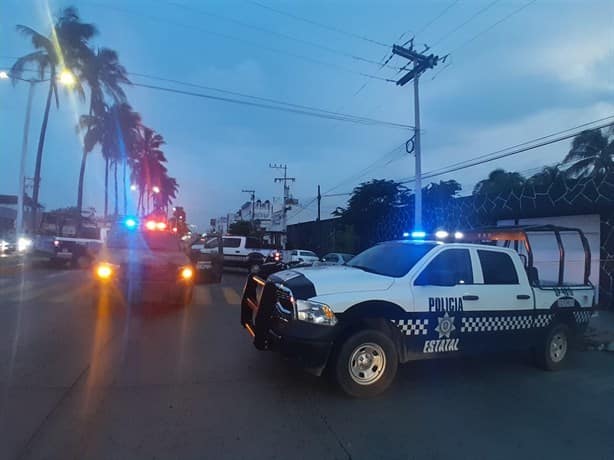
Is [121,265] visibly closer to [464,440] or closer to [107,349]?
[107,349]

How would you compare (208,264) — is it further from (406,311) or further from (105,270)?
(406,311)

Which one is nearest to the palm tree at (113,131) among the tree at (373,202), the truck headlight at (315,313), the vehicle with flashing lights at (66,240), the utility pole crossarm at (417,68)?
the vehicle with flashing lights at (66,240)

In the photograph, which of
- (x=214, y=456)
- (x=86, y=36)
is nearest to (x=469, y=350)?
(x=214, y=456)

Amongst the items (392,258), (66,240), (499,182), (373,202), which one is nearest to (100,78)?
(66,240)

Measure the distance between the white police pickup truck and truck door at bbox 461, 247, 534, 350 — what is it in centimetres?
1

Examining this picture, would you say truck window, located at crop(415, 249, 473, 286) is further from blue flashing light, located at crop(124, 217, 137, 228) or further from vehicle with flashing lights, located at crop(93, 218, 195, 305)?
blue flashing light, located at crop(124, 217, 137, 228)

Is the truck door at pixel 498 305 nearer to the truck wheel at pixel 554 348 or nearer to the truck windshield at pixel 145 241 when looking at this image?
the truck wheel at pixel 554 348

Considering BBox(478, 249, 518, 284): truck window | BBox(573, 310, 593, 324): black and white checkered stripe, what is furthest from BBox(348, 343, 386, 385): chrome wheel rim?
BBox(573, 310, 593, 324): black and white checkered stripe

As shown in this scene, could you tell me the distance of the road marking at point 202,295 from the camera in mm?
11312

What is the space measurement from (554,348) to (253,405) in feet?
15.3

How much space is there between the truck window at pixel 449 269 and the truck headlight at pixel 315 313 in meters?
1.25

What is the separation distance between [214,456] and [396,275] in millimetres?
2942

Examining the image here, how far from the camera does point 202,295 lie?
12.7m

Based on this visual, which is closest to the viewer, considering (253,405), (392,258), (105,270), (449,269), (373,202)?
(253,405)
